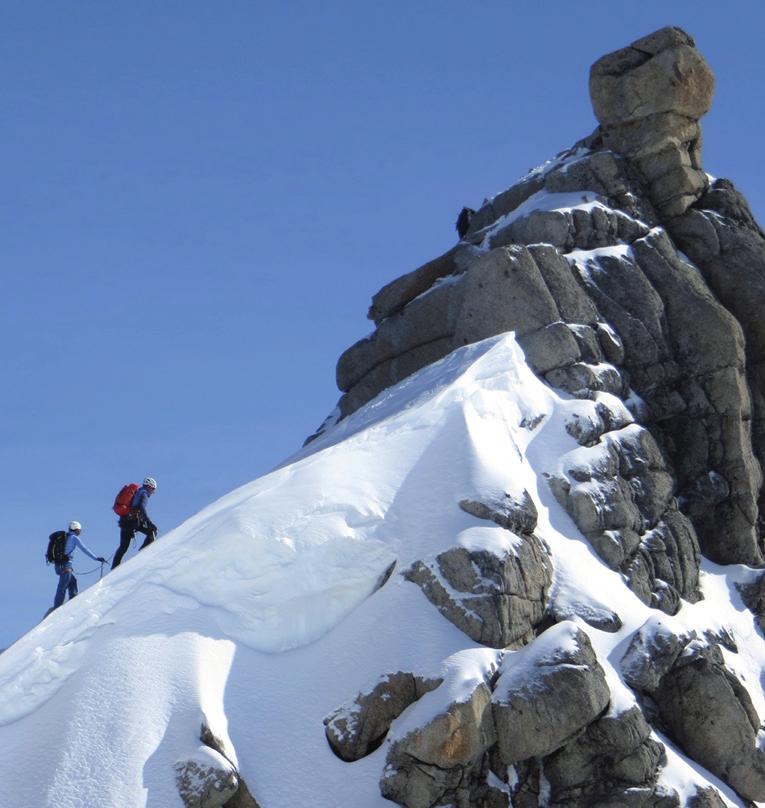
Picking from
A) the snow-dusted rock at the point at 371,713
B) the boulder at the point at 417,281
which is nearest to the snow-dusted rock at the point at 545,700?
the snow-dusted rock at the point at 371,713

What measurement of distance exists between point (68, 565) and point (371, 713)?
1096 cm

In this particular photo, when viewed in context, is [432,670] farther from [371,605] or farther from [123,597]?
[123,597]

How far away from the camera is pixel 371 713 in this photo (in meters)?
22.1

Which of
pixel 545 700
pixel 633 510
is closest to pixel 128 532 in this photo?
pixel 633 510

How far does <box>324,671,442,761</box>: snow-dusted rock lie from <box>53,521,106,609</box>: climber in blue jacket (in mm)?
10326

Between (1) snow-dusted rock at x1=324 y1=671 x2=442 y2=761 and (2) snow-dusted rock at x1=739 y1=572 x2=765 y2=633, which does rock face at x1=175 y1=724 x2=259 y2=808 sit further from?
(2) snow-dusted rock at x1=739 y1=572 x2=765 y2=633

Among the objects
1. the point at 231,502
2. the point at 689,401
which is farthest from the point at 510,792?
the point at 689,401

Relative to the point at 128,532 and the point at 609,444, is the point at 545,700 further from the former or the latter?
the point at 128,532

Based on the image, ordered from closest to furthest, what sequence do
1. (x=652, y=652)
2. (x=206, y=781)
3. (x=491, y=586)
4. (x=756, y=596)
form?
(x=206, y=781)
(x=491, y=586)
(x=652, y=652)
(x=756, y=596)

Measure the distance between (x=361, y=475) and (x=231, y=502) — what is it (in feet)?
11.2

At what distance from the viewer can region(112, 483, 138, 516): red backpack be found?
104ft

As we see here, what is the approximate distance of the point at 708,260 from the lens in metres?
38.7

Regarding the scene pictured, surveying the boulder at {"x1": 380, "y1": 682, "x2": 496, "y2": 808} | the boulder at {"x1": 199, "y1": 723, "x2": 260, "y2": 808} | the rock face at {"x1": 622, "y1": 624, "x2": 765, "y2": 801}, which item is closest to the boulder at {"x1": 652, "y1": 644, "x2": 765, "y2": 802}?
the rock face at {"x1": 622, "y1": 624, "x2": 765, "y2": 801}

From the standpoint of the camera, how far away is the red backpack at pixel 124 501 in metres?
31.6
